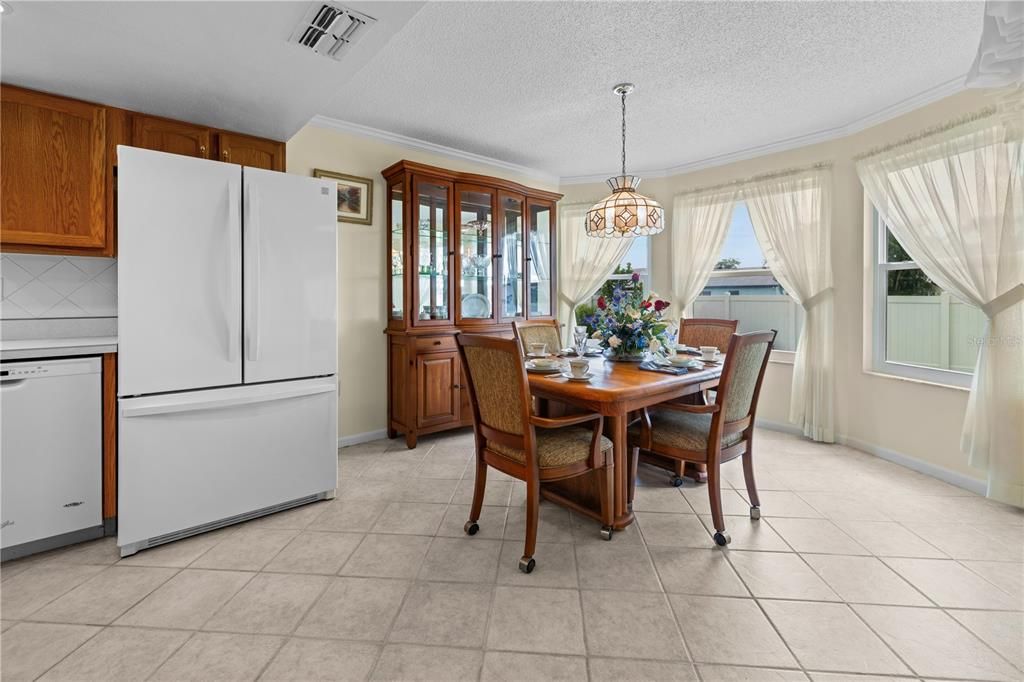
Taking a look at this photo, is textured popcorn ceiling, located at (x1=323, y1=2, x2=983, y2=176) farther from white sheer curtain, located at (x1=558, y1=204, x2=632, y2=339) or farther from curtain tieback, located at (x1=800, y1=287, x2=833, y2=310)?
curtain tieback, located at (x1=800, y1=287, x2=833, y2=310)

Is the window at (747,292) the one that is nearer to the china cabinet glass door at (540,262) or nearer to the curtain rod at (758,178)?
the curtain rod at (758,178)

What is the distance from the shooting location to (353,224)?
356 cm

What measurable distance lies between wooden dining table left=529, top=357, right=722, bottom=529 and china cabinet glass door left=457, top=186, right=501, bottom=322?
1593mm

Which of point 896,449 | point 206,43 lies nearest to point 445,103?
point 206,43

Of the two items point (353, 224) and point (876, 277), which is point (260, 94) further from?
point (876, 277)

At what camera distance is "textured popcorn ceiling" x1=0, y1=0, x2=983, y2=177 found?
1.81 metres

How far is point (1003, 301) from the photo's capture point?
99.9 inches

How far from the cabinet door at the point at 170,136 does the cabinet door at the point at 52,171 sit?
15 centimetres

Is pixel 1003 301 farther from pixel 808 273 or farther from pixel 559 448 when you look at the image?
pixel 559 448

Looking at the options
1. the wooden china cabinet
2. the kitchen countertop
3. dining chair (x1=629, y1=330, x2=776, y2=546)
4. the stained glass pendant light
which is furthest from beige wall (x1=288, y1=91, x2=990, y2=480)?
the stained glass pendant light

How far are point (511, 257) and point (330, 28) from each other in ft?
8.39

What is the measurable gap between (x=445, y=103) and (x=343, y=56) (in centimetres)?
120

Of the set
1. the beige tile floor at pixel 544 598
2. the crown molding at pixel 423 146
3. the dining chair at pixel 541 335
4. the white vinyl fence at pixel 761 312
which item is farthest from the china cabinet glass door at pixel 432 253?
the white vinyl fence at pixel 761 312

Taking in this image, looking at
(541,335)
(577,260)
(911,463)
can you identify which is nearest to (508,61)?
(541,335)
